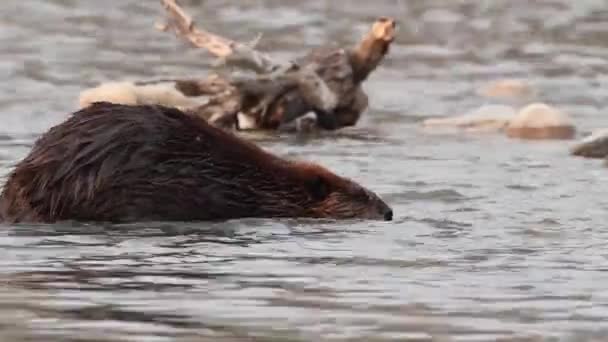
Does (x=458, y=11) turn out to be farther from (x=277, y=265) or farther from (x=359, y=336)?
(x=359, y=336)

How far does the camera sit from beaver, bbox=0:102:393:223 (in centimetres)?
755

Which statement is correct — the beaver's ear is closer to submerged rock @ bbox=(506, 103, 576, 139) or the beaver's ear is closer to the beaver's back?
the beaver's back

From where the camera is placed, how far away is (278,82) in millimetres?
11680

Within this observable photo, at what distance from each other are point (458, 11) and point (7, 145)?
9.79 metres

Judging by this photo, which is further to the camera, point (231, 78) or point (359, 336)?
point (231, 78)

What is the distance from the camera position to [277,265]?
6.71 m

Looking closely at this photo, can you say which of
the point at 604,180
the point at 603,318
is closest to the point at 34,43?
the point at 604,180

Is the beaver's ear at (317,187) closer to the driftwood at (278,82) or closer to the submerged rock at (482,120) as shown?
the driftwood at (278,82)

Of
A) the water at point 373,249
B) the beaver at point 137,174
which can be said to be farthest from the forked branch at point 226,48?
the beaver at point 137,174

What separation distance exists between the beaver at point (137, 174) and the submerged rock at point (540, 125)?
396cm

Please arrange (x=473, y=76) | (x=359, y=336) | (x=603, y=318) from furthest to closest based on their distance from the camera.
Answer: (x=473, y=76), (x=603, y=318), (x=359, y=336)

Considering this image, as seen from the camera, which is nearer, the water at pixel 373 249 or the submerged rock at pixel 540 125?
the water at pixel 373 249

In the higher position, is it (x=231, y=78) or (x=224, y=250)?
(x=231, y=78)

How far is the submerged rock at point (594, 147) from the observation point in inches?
407
